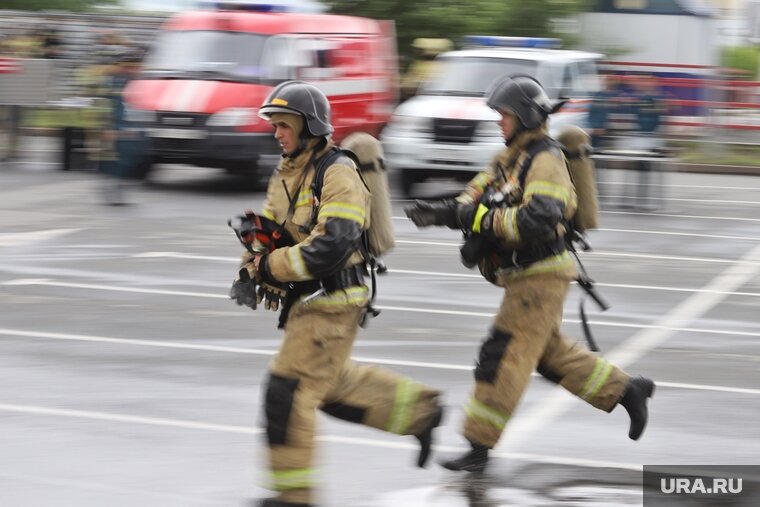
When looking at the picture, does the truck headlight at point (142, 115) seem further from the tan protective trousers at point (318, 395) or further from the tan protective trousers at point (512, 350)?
the tan protective trousers at point (318, 395)

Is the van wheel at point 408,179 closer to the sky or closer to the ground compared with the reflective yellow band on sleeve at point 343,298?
closer to the ground

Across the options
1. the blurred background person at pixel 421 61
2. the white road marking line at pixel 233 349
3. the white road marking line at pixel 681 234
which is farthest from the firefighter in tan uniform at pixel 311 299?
the blurred background person at pixel 421 61

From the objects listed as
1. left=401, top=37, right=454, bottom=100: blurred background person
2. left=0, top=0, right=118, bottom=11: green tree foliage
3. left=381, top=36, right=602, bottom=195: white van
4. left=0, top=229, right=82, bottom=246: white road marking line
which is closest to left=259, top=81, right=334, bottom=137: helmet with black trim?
left=0, top=229, right=82, bottom=246: white road marking line

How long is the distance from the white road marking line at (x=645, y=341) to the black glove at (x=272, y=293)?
1524 millimetres

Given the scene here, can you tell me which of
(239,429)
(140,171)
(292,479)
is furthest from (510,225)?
(140,171)

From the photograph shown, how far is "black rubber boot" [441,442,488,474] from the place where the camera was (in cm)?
582

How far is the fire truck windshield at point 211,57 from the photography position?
17391 mm

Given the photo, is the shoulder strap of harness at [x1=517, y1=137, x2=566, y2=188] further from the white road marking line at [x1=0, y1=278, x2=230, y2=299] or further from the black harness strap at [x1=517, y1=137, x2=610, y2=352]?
the white road marking line at [x1=0, y1=278, x2=230, y2=299]

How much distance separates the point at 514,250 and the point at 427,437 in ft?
2.88

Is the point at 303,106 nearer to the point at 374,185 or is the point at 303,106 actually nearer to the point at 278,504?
the point at 374,185

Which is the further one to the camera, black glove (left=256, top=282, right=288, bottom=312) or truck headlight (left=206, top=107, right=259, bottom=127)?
truck headlight (left=206, top=107, right=259, bottom=127)

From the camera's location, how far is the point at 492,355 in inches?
232

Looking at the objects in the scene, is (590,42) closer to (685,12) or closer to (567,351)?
(685,12)

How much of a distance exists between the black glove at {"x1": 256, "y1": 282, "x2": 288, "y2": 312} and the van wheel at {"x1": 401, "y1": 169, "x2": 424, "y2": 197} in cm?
1154
